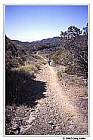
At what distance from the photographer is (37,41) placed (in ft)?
5.26

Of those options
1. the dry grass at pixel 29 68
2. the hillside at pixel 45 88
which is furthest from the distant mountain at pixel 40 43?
the dry grass at pixel 29 68

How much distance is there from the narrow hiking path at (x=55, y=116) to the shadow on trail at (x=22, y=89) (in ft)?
0.10

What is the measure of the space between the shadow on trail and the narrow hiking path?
0.10ft

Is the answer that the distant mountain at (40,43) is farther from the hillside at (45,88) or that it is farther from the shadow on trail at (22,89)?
the shadow on trail at (22,89)

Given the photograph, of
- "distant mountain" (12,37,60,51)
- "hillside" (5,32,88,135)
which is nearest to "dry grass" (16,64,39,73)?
"hillside" (5,32,88,135)

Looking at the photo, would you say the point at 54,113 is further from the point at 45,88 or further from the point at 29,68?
the point at 29,68

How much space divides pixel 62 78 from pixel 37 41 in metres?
0.27

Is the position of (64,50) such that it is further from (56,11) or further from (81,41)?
(56,11)

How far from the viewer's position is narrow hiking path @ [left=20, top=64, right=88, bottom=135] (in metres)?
1.58

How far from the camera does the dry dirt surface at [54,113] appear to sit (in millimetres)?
1581

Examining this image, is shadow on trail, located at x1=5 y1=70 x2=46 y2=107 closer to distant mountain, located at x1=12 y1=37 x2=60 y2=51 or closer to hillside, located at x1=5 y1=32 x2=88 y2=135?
hillside, located at x1=5 y1=32 x2=88 y2=135

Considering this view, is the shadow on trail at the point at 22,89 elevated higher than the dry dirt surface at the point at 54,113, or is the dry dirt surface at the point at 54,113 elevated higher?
the shadow on trail at the point at 22,89

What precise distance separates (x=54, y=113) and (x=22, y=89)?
0.78 ft

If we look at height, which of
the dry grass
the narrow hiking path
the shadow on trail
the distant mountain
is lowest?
the narrow hiking path
